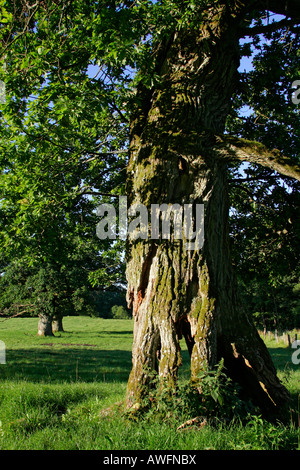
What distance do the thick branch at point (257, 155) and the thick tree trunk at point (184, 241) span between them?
0.20 meters

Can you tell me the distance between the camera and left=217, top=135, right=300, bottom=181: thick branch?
5.07 m

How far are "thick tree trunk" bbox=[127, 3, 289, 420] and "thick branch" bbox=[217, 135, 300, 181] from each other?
0.20 m

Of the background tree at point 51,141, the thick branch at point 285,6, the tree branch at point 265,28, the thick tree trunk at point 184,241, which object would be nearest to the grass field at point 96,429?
the thick tree trunk at point 184,241

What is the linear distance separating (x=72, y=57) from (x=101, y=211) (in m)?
5.82

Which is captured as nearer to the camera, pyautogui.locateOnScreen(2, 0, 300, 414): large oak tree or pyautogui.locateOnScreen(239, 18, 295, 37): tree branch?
pyautogui.locateOnScreen(2, 0, 300, 414): large oak tree

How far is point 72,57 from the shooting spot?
544 cm

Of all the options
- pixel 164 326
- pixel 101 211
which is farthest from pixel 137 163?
pixel 101 211

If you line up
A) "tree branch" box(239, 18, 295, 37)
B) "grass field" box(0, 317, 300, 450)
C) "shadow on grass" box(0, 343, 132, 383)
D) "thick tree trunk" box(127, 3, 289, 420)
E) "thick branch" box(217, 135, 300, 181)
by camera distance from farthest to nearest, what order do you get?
"shadow on grass" box(0, 343, 132, 383), "tree branch" box(239, 18, 295, 37), "thick tree trunk" box(127, 3, 289, 420), "thick branch" box(217, 135, 300, 181), "grass field" box(0, 317, 300, 450)

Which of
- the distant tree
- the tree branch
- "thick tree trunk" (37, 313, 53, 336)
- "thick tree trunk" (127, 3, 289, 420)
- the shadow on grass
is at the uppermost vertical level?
the tree branch

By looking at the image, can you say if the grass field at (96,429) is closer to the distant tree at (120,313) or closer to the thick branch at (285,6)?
the thick branch at (285,6)

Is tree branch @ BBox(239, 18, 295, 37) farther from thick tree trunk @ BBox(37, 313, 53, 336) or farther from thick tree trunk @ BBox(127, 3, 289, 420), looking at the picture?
thick tree trunk @ BBox(37, 313, 53, 336)

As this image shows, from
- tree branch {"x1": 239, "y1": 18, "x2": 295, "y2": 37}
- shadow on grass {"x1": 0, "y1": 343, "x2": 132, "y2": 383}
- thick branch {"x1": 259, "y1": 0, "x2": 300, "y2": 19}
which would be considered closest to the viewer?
thick branch {"x1": 259, "y1": 0, "x2": 300, "y2": 19}

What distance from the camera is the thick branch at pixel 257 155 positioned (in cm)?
507

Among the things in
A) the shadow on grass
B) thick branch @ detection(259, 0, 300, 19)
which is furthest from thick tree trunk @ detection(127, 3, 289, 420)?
the shadow on grass
